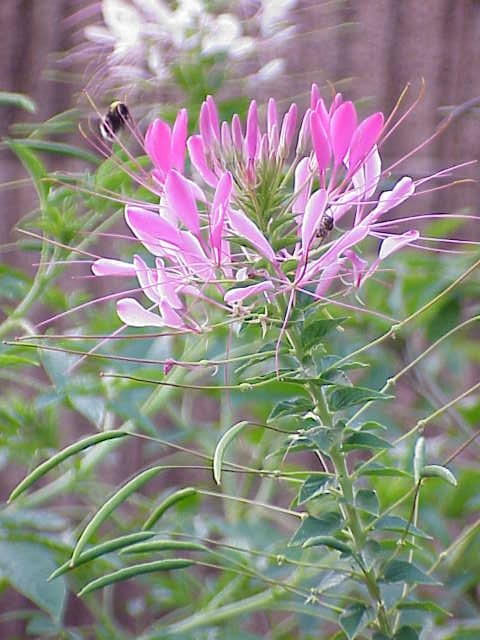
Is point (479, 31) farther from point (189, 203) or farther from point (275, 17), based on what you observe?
point (189, 203)

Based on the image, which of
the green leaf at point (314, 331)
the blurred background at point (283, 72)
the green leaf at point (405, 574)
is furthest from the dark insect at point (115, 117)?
the green leaf at point (405, 574)

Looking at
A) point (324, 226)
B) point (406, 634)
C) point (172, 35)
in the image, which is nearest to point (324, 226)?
point (324, 226)

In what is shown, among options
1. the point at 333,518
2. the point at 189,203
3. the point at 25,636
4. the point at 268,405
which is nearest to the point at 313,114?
the point at 189,203

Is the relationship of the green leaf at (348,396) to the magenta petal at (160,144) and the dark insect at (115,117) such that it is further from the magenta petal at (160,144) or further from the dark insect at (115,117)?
the dark insect at (115,117)

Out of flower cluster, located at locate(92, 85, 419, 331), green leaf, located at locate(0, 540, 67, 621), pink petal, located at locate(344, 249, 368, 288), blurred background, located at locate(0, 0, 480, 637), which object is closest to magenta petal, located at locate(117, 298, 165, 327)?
flower cluster, located at locate(92, 85, 419, 331)

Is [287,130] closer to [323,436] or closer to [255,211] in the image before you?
[255,211]

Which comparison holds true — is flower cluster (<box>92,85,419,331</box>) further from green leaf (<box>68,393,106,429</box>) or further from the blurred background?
the blurred background
